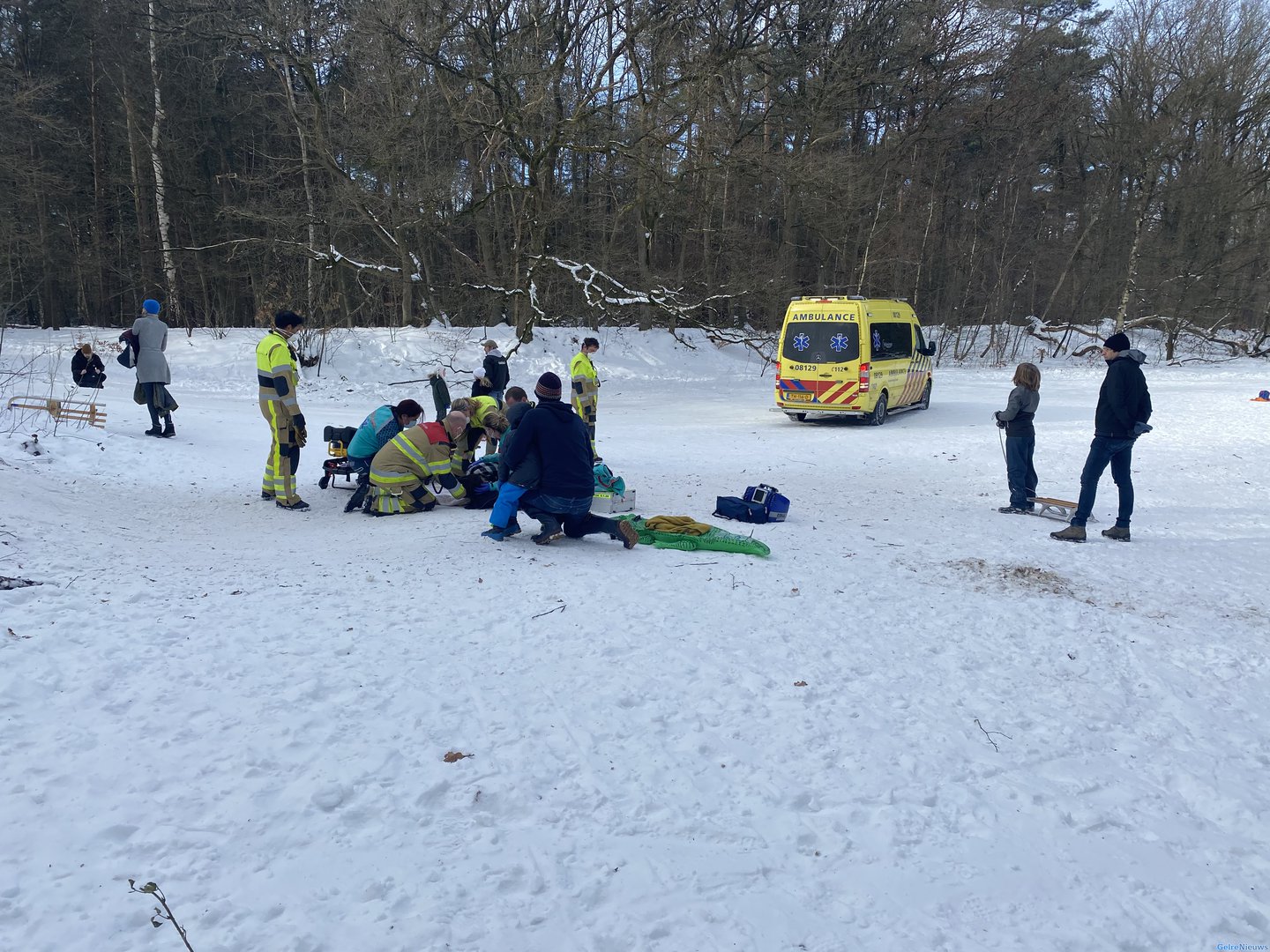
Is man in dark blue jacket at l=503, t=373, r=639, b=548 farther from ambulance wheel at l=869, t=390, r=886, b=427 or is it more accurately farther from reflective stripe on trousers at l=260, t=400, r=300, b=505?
ambulance wheel at l=869, t=390, r=886, b=427

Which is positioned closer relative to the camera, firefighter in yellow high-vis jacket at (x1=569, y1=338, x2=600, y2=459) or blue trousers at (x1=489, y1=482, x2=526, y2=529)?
blue trousers at (x1=489, y1=482, x2=526, y2=529)

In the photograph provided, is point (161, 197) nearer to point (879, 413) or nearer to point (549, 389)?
point (879, 413)

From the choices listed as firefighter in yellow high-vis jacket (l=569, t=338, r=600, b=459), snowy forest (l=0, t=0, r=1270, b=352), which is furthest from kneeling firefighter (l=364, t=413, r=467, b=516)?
snowy forest (l=0, t=0, r=1270, b=352)

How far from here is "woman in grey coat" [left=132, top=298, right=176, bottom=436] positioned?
11875mm

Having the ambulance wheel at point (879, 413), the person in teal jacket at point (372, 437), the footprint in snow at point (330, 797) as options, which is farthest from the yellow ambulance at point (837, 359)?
the footprint in snow at point (330, 797)

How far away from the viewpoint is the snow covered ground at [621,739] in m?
2.84

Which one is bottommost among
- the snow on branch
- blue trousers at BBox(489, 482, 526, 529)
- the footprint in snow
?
the footprint in snow

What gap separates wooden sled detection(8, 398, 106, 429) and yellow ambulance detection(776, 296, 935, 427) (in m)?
11.2

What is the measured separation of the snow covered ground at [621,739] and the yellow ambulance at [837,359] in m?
8.48

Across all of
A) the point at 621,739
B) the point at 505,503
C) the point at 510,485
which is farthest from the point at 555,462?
the point at 621,739

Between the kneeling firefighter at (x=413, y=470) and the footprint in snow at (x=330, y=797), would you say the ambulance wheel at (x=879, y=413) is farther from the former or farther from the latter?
the footprint in snow at (x=330, y=797)

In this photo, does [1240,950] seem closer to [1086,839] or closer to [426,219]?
[1086,839]

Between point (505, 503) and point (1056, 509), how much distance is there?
19.5 feet

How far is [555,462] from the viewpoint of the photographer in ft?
22.4
